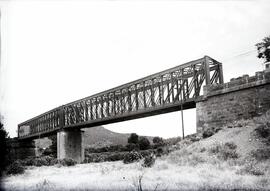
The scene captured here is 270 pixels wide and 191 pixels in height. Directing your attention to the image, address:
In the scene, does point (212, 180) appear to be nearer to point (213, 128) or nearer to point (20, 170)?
point (213, 128)

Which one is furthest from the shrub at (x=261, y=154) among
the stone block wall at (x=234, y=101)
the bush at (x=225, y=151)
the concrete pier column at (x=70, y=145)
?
the concrete pier column at (x=70, y=145)

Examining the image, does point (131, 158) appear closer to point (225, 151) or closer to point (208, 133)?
point (208, 133)

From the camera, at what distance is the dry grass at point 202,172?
11.3 meters

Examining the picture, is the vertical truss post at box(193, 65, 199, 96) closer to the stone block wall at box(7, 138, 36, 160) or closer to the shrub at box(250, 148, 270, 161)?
the shrub at box(250, 148, 270, 161)

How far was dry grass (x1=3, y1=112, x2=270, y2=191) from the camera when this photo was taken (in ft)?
37.0

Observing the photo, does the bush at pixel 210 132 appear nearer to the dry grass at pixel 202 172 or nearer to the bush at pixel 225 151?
the dry grass at pixel 202 172

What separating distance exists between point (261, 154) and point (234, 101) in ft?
24.9

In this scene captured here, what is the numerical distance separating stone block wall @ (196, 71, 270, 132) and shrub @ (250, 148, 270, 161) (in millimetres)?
5574

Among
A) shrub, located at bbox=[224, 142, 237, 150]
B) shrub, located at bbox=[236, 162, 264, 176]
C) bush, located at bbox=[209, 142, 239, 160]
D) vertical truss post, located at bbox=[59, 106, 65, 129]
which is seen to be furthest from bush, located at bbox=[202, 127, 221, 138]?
vertical truss post, located at bbox=[59, 106, 65, 129]

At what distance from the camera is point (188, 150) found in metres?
19.5

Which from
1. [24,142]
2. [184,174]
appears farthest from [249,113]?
[24,142]

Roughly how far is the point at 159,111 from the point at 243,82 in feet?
36.1

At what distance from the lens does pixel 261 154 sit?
1497cm

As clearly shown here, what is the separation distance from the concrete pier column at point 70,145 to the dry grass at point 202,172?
84.5 feet
